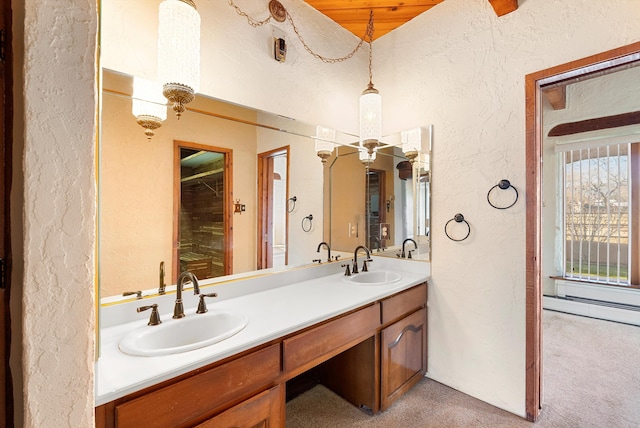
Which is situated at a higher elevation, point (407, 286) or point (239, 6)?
point (239, 6)

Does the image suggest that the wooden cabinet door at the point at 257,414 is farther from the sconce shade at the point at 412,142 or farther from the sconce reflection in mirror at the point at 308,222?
the sconce shade at the point at 412,142

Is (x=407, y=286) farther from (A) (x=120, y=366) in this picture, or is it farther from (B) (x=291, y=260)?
(A) (x=120, y=366)

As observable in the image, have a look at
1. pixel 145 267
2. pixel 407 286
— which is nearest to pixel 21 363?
pixel 145 267

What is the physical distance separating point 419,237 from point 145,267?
1.82 m

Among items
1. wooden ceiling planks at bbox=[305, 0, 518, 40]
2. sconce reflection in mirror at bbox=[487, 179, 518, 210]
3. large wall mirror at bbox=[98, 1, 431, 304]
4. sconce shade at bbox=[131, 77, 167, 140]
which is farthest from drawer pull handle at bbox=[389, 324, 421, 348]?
wooden ceiling planks at bbox=[305, 0, 518, 40]

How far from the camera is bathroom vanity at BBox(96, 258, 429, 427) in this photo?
87 cm

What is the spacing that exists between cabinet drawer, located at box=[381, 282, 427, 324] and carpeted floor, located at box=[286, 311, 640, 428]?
577 mm

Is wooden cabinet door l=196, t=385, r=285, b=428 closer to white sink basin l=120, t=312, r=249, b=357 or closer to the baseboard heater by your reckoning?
white sink basin l=120, t=312, r=249, b=357

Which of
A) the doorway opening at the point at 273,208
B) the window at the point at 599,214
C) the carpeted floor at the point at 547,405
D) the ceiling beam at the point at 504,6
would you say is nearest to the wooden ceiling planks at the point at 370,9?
the ceiling beam at the point at 504,6

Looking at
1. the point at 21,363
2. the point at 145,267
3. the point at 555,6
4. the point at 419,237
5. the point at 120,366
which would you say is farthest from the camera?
the point at 419,237

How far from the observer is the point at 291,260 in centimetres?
200

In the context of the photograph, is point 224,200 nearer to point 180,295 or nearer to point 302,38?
point 180,295

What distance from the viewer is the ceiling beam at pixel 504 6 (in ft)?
5.57

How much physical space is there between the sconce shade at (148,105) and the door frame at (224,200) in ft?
0.40
